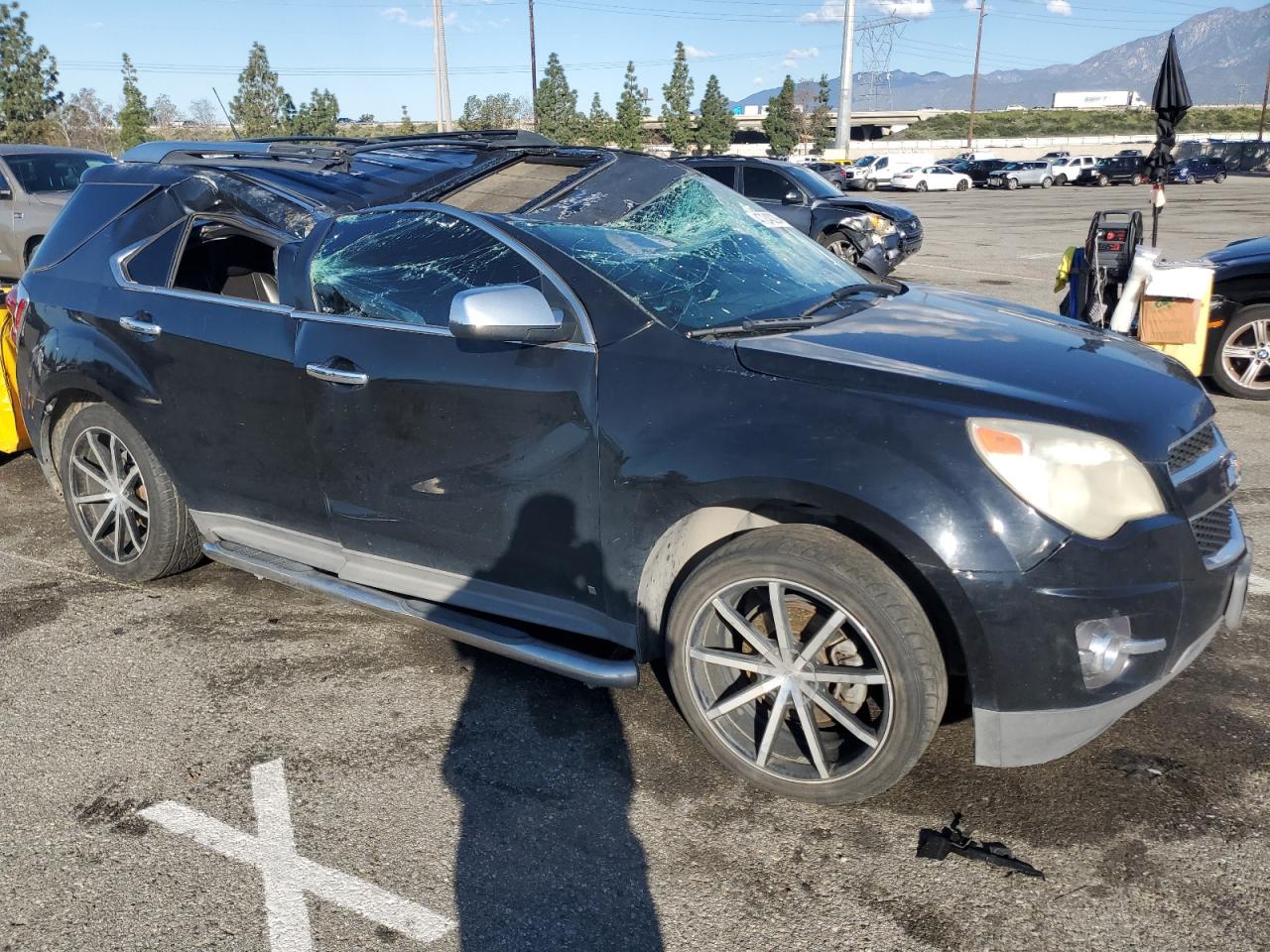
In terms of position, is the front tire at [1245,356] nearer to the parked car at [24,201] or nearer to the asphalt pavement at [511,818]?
the asphalt pavement at [511,818]

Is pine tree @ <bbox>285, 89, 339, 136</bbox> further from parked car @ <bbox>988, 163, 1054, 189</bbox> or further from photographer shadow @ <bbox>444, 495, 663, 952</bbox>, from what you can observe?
photographer shadow @ <bbox>444, 495, 663, 952</bbox>

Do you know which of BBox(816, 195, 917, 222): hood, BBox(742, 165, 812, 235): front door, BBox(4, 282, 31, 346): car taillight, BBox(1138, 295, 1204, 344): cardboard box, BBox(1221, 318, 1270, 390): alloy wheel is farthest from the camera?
BBox(742, 165, 812, 235): front door

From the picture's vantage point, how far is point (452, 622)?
11.5 ft

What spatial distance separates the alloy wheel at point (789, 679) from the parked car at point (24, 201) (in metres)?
11.9

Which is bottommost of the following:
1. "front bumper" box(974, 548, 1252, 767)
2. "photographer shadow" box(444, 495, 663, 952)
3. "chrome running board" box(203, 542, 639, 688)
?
"photographer shadow" box(444, 495, 663, 952)

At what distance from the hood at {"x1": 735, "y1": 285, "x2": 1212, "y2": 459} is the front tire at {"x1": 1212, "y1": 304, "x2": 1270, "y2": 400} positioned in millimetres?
4777

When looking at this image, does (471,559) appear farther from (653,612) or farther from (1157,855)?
(1157,855)

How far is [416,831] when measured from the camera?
2922 mm

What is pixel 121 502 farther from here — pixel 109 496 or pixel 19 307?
pixel 19 307

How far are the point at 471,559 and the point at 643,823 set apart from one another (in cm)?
105

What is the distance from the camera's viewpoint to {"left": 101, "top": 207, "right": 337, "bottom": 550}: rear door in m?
3.84

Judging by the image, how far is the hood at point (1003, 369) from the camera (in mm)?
2734

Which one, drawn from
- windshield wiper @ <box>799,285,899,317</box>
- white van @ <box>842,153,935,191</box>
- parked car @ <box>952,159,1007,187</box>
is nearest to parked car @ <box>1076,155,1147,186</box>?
parked car @ <box>952,159,1007,187</box>

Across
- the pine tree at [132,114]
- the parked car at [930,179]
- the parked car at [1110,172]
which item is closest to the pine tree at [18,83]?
the pine tree at [132,114]
